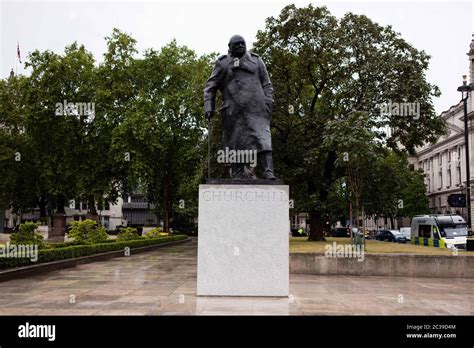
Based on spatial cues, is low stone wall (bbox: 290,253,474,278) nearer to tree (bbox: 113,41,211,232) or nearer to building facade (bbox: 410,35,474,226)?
tree (bbox: 113,41,211,232)

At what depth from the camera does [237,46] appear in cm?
1064

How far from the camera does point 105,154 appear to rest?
1606 inches

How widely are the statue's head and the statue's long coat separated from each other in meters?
0.10

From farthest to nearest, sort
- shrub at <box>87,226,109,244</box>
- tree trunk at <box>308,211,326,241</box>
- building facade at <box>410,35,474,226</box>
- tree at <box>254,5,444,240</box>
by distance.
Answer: building facade at <box>410,35,474,226</box>
tree trunk at <box>308,211,326,241</box>
tree at <box>254,5,444,240</box>
shrub at <box>87,226,109,244</box>

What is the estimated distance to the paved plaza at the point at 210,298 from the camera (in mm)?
8570

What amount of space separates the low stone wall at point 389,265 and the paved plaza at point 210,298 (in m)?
0.65

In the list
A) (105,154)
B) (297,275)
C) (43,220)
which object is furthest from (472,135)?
(297,275)

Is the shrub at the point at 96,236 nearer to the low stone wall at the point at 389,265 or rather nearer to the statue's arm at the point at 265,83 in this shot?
the low stone wall at the point at 389,265

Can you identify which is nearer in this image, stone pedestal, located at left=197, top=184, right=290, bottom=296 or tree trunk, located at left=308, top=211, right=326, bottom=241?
stone pedestal, located at left=197, top=184, right=290, bottom=296

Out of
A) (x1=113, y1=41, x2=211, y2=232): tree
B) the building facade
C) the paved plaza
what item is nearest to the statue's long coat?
the paved plaza

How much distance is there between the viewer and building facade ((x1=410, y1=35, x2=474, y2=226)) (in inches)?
2569

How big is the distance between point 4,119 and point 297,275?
131 ft

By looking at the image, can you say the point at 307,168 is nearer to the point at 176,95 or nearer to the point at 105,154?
the point at 176,95

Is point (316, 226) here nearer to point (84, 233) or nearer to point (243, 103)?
point (84, 233)
